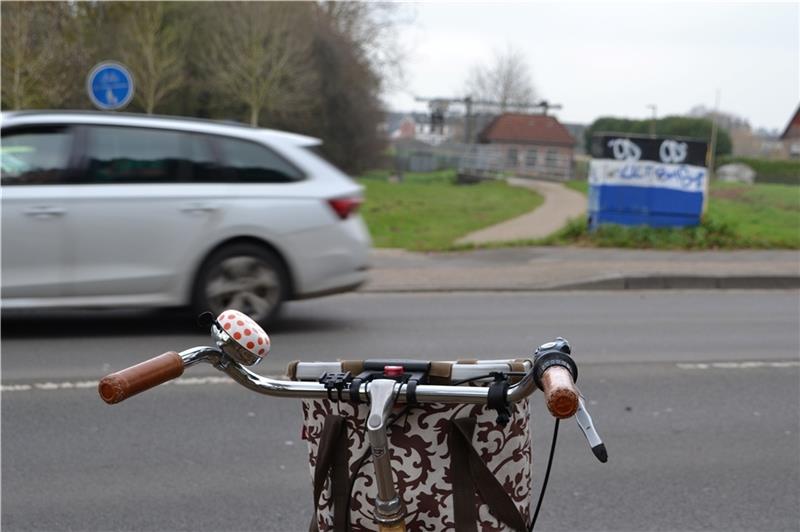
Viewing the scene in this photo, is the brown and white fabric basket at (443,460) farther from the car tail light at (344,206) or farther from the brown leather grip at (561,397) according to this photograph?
the car tail light at (344,206)

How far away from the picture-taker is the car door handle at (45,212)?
7.97 m

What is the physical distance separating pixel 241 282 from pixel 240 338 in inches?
248

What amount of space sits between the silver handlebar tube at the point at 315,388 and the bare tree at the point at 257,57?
42.2 metres

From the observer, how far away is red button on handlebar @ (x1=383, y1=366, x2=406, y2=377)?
7.35 feet

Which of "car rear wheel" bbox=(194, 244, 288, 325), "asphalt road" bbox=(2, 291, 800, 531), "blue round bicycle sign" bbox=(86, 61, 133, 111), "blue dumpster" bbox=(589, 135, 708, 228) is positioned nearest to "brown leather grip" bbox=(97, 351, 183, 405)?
"asphalt road" bbox=(2, 291, 800, 531)

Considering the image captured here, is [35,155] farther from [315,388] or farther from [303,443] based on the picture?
[315,388]

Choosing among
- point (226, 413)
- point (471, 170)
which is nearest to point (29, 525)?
point (226, 413)

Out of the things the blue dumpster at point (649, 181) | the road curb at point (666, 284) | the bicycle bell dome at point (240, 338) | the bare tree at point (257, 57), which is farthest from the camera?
the bare tree at point (257, 57)

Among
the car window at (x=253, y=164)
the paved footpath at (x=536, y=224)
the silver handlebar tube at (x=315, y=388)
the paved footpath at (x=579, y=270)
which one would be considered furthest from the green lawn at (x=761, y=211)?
the silver handlebar tube at (x=315, y=388)

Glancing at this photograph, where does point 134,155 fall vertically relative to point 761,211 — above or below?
above

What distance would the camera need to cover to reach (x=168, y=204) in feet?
26.9

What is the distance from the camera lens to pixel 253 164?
855 cm

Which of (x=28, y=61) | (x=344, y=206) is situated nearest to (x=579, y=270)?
(x=344, y=206)

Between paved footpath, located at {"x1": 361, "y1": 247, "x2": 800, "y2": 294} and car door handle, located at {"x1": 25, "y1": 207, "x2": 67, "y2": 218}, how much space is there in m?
4.38
